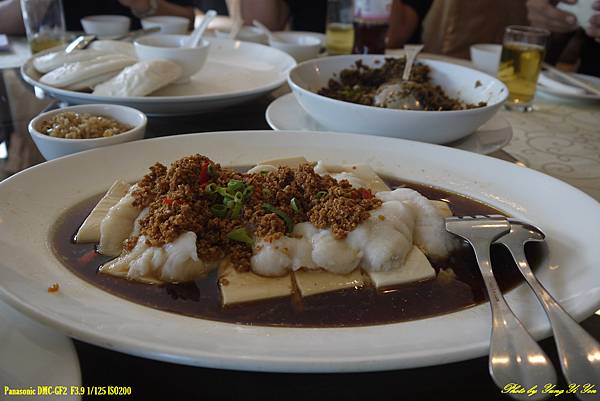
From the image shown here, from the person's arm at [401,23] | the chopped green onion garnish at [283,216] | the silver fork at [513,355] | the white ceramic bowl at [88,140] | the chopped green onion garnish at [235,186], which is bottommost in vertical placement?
the person's arm at [401,23]

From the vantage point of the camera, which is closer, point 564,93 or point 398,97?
point 398,97

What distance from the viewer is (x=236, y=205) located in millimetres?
979

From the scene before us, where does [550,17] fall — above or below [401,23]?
above

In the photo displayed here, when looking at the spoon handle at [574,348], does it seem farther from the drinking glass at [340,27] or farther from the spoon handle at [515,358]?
the drinking glass at [340,27]

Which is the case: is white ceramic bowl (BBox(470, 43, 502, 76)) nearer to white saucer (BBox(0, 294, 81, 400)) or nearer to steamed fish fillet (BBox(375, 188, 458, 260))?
steamed fish fillet (BBox(375, 188, 458, 260))

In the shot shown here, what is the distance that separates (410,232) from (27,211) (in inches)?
30.2

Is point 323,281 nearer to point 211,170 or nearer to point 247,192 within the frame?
point 247,192

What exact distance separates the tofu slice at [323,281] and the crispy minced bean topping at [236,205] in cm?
8

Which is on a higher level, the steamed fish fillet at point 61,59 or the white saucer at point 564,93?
the steamed fish fillet at point 61,59

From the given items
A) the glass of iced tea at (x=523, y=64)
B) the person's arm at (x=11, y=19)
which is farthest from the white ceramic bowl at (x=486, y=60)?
the person's arm at (x=11, y=19)

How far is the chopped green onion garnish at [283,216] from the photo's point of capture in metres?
0.97

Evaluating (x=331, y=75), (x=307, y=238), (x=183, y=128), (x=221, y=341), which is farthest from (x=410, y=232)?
(x=331, y=75)

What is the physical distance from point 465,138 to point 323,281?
896 mm

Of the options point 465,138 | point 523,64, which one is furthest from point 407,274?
point 523,64
